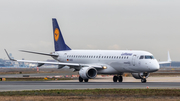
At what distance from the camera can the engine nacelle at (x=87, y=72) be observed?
174 feet

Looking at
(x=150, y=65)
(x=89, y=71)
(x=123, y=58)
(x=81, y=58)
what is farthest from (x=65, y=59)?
(x=150, y=65)

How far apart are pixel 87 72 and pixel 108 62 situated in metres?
4.21

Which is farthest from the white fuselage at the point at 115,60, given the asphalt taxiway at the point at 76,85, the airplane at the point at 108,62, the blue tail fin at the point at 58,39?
the asphalt taxiway at the point at 76,85

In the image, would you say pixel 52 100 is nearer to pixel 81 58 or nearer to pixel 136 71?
pixel 136 71

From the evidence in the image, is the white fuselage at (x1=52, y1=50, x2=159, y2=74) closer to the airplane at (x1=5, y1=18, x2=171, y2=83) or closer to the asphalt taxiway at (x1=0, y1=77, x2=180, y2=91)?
the airplane at (x1=5, y1=18, x2=171, y2=83)

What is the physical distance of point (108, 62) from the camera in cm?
5562

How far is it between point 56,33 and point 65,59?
6008 mm

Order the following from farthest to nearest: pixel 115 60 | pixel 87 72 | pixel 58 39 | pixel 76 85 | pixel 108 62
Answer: pixel 58 39, pixel 108 62, pixel 115 60, pixel 87 72, pixel 76 85

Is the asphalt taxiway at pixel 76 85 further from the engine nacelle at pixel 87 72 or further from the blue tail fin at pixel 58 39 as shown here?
the blue tail fin at pixel 58 39

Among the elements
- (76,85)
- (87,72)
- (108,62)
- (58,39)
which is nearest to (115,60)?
(108,62)

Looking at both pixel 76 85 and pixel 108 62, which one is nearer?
pixel 76 85

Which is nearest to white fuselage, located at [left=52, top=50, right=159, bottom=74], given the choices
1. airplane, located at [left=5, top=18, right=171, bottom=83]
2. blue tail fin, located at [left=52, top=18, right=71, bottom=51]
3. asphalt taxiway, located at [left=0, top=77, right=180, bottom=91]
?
airplane, located at [left=5, top=18, right=171, bottom=83]

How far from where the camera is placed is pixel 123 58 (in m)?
53.5

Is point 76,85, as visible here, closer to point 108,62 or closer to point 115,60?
point 115,60
